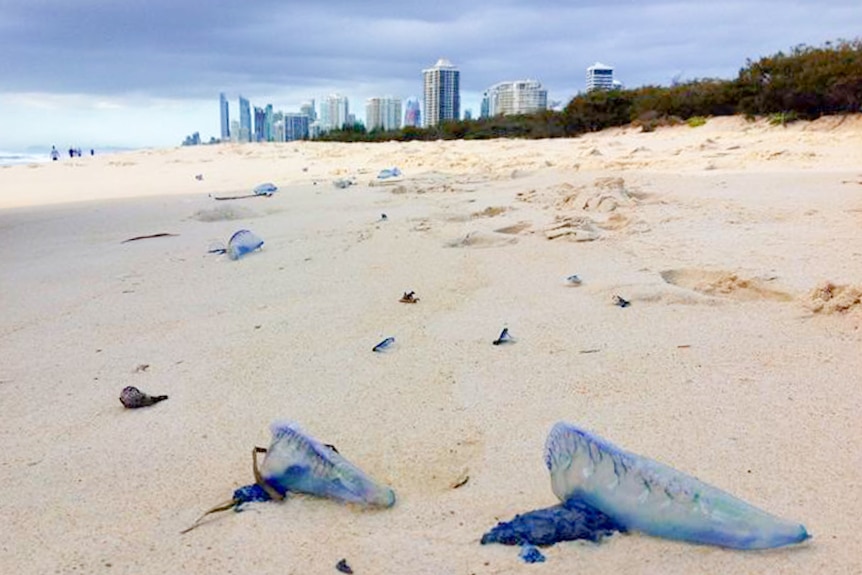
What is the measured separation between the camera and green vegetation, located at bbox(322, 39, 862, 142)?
7.48 m

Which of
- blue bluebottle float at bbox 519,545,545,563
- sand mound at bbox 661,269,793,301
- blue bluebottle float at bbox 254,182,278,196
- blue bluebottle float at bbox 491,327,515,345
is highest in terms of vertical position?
blue bluebottle float at bbox 254,182,278,196

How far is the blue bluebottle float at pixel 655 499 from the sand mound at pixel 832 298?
1.03 metres

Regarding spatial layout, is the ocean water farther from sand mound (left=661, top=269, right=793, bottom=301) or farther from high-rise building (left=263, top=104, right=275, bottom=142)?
sand mound (left=661, top=269, right=793, bottom=301)

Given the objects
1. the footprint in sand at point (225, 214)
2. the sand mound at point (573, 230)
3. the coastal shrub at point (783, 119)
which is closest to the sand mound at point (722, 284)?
the sand mound at point (573, 230)

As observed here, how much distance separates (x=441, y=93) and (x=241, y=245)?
21217mm

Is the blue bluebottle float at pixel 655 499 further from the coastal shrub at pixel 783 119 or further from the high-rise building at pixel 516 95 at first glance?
the high-rise building at pixel 516 95

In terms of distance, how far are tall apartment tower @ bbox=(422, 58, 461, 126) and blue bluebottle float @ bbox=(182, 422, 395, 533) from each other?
2233 cm

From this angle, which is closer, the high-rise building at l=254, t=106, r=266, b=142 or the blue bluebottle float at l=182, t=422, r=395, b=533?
the blue bluebottle float at l=182, t=422, r=395, b=533

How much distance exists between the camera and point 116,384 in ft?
5.25

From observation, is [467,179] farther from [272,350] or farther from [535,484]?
[535,484]

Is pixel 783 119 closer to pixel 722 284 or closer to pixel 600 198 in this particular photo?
pixel 600 198

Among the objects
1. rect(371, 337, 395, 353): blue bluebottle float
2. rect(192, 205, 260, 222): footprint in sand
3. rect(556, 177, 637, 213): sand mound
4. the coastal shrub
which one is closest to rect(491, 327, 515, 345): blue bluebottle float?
rect(371, 337, 395, 353): blue bluebottle float

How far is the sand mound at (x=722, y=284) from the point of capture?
2016 millimetres

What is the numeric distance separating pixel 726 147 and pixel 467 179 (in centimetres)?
245
